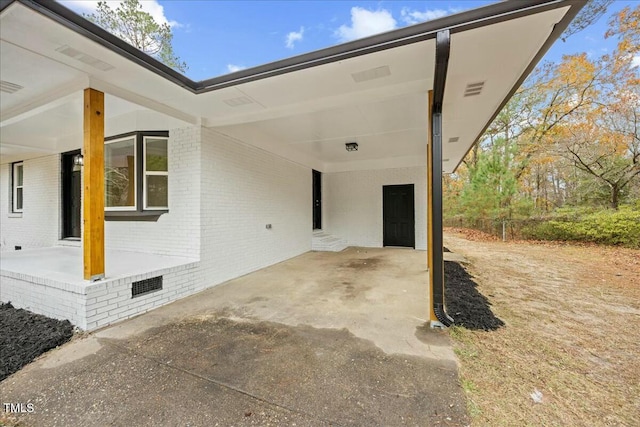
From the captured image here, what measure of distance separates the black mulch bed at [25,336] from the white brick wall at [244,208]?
174 cm

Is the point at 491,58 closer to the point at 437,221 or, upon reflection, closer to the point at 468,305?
the point at 437,221

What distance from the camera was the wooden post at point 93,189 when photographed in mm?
2795

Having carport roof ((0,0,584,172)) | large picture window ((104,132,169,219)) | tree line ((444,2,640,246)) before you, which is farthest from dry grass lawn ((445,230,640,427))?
tree line ((444,2,640,246))

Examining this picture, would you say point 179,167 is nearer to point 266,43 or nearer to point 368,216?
point 368,216

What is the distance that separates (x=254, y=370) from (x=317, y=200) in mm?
7197

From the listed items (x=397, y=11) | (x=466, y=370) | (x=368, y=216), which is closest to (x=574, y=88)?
(x=397, y=11)

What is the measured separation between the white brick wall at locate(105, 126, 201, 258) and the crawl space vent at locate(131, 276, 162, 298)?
0.72 meters

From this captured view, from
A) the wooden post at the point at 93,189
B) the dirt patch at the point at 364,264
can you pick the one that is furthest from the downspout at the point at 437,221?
the wooden post at the point at 93,189

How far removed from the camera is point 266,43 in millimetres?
8633

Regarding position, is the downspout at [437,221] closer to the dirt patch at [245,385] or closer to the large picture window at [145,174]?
the dirt patch at [245,385]

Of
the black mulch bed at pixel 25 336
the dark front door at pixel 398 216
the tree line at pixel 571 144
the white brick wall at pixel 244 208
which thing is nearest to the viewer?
the black mulch bed at pixel 25 336

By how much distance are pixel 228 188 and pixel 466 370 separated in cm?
412

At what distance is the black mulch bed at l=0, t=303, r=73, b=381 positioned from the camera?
218cm

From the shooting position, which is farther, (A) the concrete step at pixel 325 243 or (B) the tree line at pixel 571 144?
(B) the tree line at pixel 571 144
